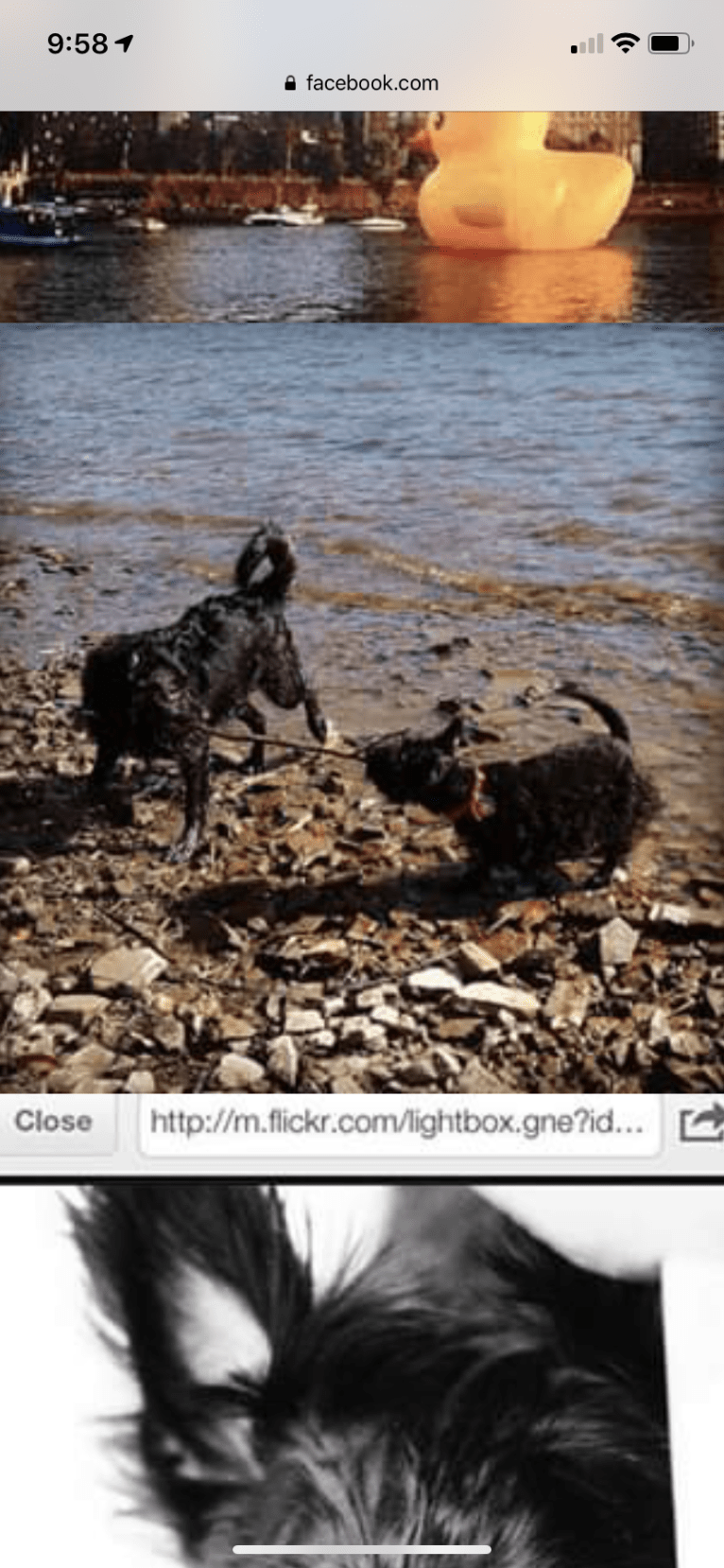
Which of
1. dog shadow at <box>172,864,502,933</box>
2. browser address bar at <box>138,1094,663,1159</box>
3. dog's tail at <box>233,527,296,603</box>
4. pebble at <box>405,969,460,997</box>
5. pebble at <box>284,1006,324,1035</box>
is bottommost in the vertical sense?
browser address bar at <box>138,1094,663,1159</box>

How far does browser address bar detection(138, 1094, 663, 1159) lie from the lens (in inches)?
31.3

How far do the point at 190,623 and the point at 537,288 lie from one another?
0.27 m

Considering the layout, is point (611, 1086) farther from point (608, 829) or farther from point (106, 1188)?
point (106, 1188)

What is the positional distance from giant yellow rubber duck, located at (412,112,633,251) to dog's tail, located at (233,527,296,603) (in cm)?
20

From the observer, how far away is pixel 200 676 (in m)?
0.84

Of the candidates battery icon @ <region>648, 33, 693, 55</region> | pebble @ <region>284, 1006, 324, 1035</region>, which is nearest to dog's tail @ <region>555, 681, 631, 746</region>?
pebble @ <region>284, 1006, 324, 1035</region>

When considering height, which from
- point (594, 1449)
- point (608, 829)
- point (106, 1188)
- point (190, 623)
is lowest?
point (594, 1449)

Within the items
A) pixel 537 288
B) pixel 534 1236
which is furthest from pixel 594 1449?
pixel 537 288

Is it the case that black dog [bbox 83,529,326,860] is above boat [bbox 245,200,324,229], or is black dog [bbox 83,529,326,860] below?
below

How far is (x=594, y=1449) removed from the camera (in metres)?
0.75

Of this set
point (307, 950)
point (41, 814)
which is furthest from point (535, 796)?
point (41, 814)

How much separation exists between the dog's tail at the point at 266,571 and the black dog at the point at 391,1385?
32cm

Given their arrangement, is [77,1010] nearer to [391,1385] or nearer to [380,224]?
[391,1385]

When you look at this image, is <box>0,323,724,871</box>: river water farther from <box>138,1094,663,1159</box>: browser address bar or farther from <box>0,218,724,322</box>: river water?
<box>138,1094,663,1159</box>: browser address bar
